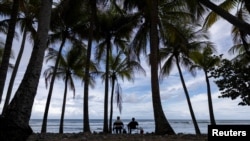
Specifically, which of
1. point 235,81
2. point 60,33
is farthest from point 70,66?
point 235,81

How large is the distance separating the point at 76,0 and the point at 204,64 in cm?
1131

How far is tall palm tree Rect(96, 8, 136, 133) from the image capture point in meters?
23.7

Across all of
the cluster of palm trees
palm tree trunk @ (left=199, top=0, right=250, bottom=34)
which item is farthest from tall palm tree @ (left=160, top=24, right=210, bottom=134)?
palm tree trunk @ (left=199, top=0, right=250, bottom=34)

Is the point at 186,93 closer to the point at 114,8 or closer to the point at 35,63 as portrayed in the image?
the point at 114,8

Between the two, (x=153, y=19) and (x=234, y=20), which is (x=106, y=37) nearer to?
(x=153, y=19)

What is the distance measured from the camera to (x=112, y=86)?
32.1 metres

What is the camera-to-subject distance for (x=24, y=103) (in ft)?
27.8

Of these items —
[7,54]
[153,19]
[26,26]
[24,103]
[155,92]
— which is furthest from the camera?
[26,26]

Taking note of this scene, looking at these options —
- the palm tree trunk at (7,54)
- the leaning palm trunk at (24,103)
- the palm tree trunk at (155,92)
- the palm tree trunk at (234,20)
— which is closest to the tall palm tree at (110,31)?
the palm tree trunk at (155,92)

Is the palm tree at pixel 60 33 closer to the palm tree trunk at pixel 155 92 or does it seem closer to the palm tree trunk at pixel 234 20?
the palm tree trunk at pixel 155 92

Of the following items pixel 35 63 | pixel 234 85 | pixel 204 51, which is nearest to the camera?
pixel 35 63

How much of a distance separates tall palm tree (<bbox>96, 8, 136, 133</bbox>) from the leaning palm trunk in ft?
42.9

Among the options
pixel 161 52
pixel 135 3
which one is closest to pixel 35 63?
pixel 135 3

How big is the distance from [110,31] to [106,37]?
58cm
